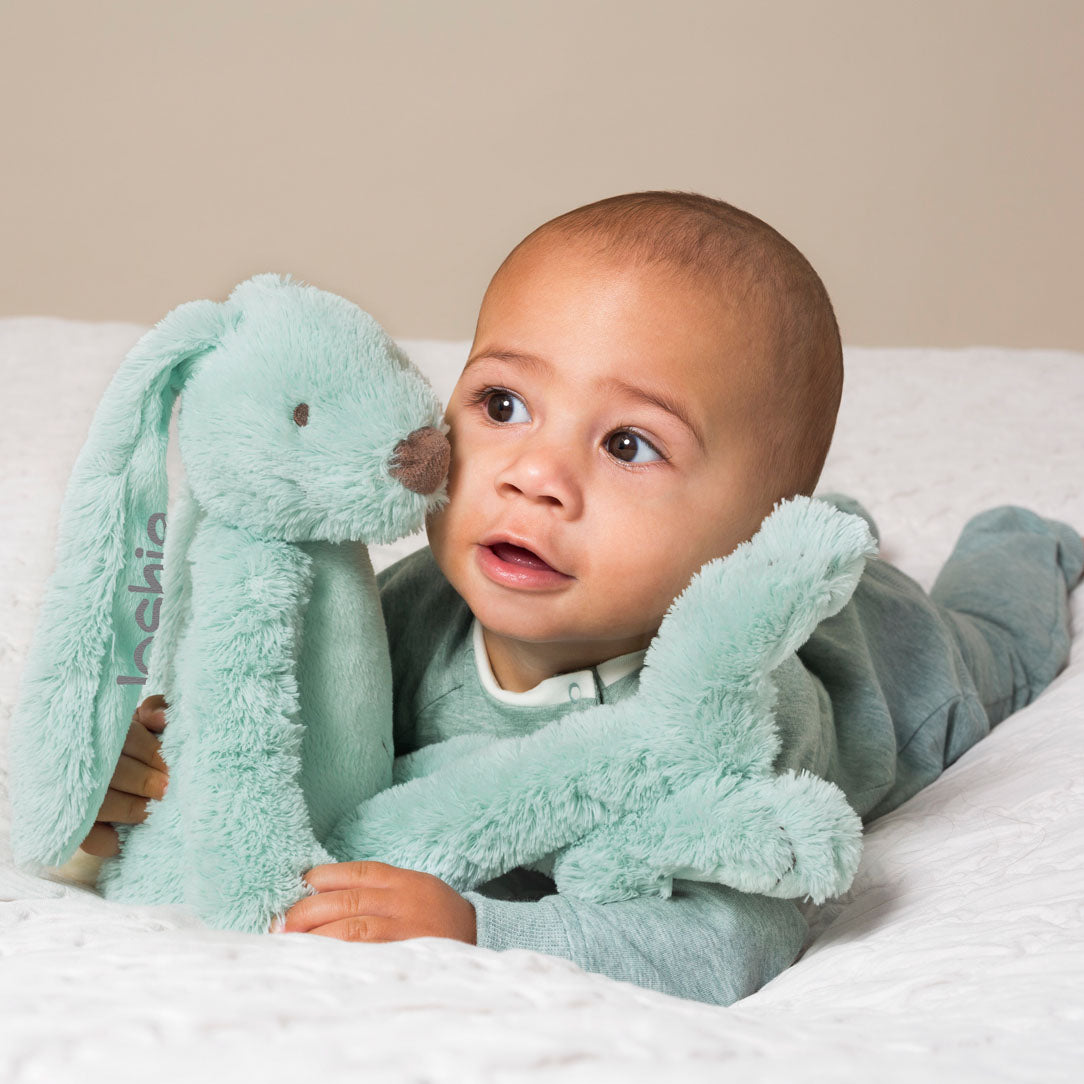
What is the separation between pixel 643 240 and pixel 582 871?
17.0 inches

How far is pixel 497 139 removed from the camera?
396 centimetres

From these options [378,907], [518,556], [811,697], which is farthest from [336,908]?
[811,697]

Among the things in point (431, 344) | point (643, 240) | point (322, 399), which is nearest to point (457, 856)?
point (322, 399)

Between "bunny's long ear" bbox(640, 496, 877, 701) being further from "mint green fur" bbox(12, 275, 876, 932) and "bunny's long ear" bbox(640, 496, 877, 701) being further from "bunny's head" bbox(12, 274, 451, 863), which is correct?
"bunny's head" bbox(12, 274, 451, 863)

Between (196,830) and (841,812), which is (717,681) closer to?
(841,812)

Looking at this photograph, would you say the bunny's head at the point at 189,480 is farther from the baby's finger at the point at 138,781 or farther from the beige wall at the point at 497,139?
the beige wall at the point at 497,139

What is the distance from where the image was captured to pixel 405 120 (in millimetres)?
3957

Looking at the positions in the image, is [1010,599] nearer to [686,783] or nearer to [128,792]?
[686,783]

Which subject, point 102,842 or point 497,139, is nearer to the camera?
point 102,842

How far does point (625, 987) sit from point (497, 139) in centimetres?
360

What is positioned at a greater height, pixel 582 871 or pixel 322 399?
pixel 322 399

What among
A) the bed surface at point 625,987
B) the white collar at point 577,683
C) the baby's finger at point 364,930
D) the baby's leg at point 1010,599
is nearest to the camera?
the bed surface at point 625,987

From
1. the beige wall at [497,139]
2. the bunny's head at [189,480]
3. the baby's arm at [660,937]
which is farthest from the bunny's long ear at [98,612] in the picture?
the beige wall at [497,139]

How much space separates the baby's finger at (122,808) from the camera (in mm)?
911
